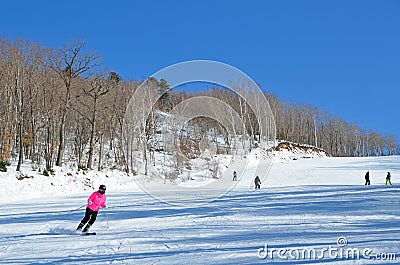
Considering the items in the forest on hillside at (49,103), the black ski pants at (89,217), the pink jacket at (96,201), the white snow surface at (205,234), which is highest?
the forest on hillside at (49,103)

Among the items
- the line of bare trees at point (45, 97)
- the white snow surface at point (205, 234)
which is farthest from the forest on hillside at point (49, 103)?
the white snow surface at point (205, 234)

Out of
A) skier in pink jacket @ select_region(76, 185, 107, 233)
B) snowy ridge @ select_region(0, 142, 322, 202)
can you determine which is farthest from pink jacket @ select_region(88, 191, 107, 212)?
snowy ridge @ select_region(0, 142, 322, 202)

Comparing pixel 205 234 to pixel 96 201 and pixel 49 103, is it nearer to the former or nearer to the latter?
pixel 96 201

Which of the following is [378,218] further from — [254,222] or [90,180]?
[90,180]

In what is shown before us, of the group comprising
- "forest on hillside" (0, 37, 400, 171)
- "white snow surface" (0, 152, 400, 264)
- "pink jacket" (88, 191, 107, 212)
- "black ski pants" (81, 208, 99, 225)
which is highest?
"forest on hillside" (0, 37, 400, 171)

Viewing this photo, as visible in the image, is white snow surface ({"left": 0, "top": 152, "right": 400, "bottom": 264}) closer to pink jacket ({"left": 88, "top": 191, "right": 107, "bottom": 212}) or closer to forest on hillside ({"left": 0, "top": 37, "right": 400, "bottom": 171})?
pink jacket ({"left": 88, "top": 191, "right": 107, "bottom": 212})

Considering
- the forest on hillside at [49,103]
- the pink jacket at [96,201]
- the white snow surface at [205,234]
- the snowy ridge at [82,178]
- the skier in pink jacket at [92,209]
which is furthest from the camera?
the forest on hillside at [49,103]

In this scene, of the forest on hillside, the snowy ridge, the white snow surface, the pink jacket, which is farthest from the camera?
the forest on hillside

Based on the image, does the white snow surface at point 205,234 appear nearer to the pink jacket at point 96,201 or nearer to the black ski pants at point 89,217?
the black ski pants at point 89,217

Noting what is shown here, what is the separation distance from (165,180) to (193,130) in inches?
83.9

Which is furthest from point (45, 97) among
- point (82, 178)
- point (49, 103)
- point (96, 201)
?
point (96, 201)

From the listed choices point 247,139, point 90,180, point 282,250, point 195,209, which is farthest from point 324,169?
point 282,250

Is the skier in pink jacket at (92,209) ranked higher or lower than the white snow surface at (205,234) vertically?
higher

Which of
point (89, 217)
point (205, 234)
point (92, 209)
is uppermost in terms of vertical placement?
point (92, 209)
